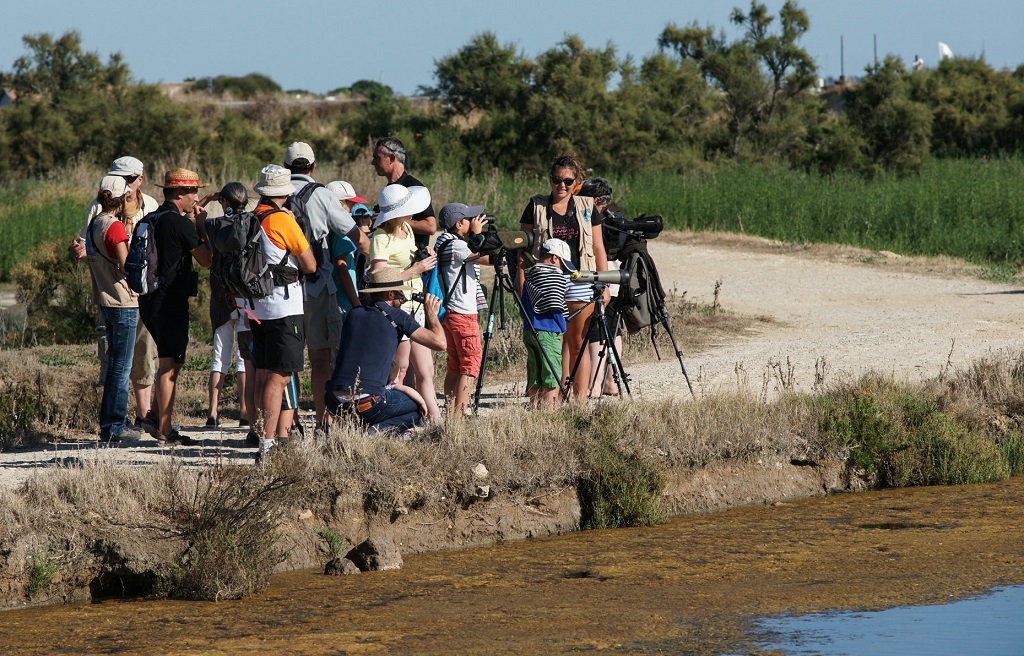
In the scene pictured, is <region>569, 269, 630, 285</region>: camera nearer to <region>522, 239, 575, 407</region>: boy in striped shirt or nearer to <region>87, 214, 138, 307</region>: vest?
<region>522, 239, 575, 407</region>: boy in striped shirt

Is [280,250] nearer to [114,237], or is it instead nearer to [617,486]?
[114,237]

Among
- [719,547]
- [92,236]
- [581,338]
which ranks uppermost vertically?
[92,236]

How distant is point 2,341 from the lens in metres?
13.8

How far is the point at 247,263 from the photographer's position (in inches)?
302

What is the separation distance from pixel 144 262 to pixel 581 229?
2.91m

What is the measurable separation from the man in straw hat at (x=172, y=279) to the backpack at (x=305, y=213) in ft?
2.38

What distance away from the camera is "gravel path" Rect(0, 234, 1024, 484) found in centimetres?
973

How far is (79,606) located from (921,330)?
942 cm

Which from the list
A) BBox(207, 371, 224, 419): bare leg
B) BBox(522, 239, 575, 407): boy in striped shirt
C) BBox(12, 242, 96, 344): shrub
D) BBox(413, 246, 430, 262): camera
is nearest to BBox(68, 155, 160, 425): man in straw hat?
BBox(207, 371, 224, 419): bare leg

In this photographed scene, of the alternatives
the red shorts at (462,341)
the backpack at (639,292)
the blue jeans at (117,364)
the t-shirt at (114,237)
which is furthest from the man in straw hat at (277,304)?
the backpack at (639,292)

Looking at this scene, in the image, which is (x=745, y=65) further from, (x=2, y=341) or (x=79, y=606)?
(x=79, y=606)

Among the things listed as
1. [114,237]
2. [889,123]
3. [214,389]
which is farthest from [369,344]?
[889,123]

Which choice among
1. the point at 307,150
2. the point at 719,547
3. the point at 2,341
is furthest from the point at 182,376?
the point at 719,547

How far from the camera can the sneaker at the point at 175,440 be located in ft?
29.2
